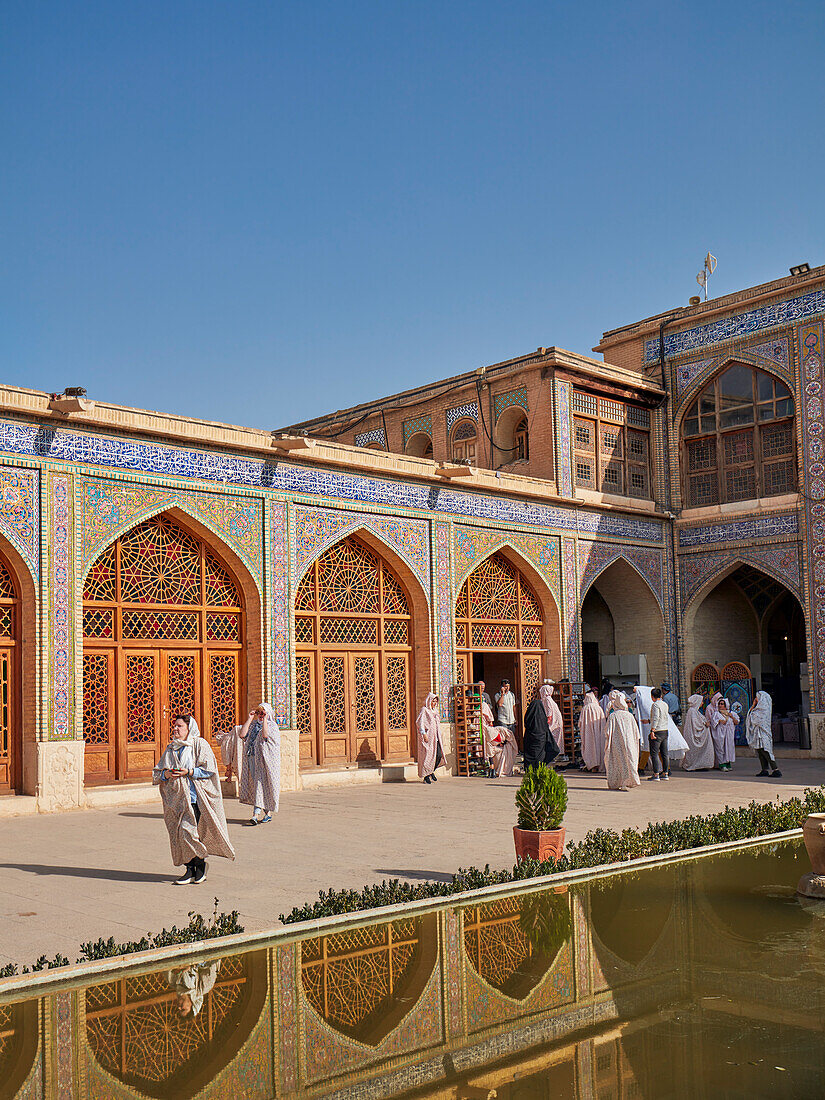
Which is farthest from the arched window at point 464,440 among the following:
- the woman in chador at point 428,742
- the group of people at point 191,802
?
the group of people at point 191,802

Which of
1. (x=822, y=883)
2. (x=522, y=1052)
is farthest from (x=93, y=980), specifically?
(x=822, y=883)

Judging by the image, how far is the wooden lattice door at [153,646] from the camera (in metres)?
13.1

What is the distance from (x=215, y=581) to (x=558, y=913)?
865cm

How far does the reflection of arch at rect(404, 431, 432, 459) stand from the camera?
22203 millimetres

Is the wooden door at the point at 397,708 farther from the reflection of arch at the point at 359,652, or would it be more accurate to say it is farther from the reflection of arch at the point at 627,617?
the reflection of arch at the point at 627,617

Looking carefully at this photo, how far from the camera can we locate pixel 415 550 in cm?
1684

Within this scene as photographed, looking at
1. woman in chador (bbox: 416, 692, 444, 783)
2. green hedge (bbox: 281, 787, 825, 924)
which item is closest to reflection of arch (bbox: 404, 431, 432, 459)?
woman in chador (bbox: 416, 692, 444, 783)

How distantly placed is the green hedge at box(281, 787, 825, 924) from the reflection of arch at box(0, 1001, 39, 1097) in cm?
175

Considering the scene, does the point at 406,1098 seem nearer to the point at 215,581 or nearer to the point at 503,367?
the point at 215,581

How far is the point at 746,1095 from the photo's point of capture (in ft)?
12.2

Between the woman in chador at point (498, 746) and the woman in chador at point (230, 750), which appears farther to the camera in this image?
the woman in chador at point (498, 746)

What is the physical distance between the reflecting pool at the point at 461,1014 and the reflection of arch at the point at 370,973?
0.05 ft

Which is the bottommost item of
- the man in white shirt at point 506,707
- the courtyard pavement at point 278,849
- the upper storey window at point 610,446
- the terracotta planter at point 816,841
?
the courtyard pavement at point 278,849

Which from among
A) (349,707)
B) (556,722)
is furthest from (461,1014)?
(556,722)
